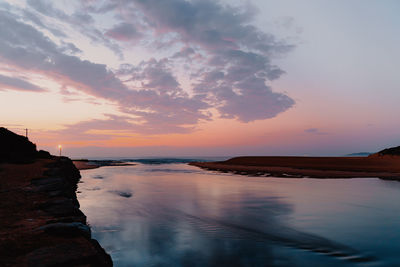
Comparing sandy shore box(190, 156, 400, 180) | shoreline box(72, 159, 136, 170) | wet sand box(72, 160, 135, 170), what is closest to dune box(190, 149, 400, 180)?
sandy shore box(190, 156, 400, 180)

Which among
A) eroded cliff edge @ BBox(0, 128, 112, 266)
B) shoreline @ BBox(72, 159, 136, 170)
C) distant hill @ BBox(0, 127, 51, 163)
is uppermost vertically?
distant hill @ BBox(0, 127, 51, 163)

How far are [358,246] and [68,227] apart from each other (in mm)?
9439

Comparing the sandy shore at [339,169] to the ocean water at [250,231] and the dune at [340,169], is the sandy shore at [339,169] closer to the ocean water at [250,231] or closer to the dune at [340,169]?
the dune at [340,169]

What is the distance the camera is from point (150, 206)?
15.2m

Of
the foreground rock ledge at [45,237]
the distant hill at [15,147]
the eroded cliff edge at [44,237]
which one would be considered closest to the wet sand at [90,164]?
the distant hill at [15,147]

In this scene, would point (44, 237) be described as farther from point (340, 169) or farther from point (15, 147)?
point (340, 169)

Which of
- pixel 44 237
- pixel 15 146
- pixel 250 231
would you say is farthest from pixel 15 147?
pixel 250 231

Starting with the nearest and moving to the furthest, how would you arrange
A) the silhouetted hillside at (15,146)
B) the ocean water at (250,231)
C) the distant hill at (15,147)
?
the ocean water at (250,231)
the distant hill at (15,147)
the silhouetted hillside at (15,146)

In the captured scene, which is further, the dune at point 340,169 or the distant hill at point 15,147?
the dune at point 340,169

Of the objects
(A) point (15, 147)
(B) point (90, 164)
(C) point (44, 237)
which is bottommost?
(B) point (90, 164)

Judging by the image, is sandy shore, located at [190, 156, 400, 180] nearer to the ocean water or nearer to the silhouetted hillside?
the ocean water

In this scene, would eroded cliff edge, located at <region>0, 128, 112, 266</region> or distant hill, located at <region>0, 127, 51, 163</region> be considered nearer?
eroded cliff edge, located at <region>0, 128, 112, 266</region>

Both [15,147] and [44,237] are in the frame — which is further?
[15,147]

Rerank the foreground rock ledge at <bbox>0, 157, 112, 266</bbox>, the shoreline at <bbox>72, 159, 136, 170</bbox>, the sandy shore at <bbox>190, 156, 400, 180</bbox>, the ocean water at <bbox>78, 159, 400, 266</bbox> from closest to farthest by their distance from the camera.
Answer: the foreground rock ledge at <bbox>0, 157, 112, 266</bbox>
the ocean water at <bbox>78, 159, 400, 266</bbox>
the sandy shore at <bbox>190, 156, 400, 180</bbox>
the shoreline at <bbox>72, 159, 136, 170</bbox>
